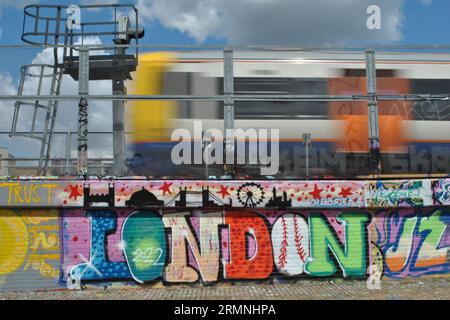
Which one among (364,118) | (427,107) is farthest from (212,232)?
(427,107)

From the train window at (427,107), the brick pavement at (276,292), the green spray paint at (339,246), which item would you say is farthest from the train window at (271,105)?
the brick pavement at (276,292)

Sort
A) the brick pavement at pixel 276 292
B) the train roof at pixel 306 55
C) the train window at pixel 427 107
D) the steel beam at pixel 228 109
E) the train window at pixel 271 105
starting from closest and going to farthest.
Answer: the brick pavement at pixel 276 292 → the steel beam at pixel 228 109 → the train window at pixel 271 105 → the train window at pixel 427 107 → the train roof at pixel 306 55

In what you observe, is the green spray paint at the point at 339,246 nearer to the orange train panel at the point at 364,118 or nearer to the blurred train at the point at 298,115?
the blurred train at the point at 298,115

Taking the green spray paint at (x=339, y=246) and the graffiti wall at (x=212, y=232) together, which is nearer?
the graffiti wall at (x=212, y=232)

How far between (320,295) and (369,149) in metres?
2.88

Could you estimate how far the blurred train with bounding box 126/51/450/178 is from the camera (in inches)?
368

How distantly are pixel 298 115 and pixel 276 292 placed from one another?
335cm

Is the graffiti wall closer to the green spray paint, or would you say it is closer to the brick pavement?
the green spray paint

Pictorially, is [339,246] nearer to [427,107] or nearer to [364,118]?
[364,118]

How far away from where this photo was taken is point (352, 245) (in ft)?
33.3

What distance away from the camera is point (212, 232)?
10.0 m

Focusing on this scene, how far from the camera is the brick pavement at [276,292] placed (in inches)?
364

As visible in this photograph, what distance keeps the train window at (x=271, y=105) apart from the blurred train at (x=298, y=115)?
19 mm

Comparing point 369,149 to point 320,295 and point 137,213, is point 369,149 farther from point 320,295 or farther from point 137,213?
point 137,213
